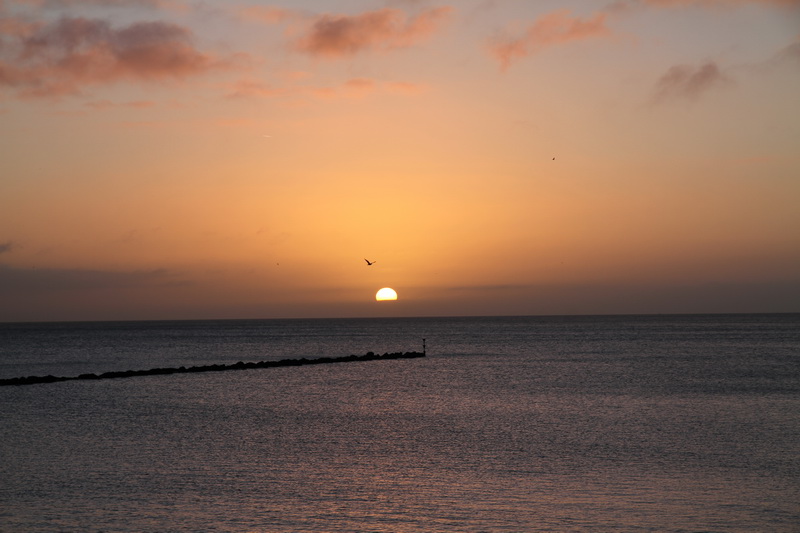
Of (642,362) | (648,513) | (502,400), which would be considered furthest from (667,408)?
(642,362)

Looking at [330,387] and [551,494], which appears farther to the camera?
[330,387]

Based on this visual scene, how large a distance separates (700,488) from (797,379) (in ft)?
139

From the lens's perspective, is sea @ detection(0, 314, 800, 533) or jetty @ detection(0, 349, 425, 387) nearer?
sea @ detection(0, 314, 800, 533)

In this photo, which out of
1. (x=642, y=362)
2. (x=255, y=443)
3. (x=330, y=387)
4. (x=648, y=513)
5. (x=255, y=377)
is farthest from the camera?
(x=642, y=362)

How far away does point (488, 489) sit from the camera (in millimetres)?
22562

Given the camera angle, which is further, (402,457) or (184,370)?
(184,370)

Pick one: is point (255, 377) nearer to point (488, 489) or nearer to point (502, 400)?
point (502, 400)

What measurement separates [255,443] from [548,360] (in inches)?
2407

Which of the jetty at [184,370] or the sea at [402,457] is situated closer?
the sea at [402,457]

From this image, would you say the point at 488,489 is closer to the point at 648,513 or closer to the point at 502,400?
the point at 648,513

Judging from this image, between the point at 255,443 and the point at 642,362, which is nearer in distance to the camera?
the point at 255,443

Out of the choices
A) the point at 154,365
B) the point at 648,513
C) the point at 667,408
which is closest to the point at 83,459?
the point at 648,513

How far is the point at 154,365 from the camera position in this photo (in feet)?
281

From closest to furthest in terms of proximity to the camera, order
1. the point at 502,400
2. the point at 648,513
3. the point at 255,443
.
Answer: the point at 648,513 < the point at 255,443 < the point at 502,400
